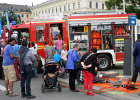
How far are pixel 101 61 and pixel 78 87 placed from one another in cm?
382

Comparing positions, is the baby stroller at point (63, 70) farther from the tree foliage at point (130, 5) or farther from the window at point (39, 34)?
the tree foliage at point (130, 5)

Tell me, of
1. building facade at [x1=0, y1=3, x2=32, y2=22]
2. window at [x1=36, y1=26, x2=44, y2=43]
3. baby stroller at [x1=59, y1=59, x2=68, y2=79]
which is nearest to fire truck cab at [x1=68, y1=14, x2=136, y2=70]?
window at [x1=36, y1=26, x2=44, y2=43]

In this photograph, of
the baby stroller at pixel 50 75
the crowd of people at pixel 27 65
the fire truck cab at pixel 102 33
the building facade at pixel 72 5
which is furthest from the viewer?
the building facade at pixel 72 5

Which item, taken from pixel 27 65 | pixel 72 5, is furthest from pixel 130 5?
pixel 72 5

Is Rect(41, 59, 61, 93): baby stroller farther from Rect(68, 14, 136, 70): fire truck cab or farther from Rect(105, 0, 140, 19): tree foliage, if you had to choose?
Rect(105, 0, 140, 19): tree foliage

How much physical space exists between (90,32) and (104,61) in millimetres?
1744

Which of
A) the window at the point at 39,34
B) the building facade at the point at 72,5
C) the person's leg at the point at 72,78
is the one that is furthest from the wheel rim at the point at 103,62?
the building facade at the point at 72,5

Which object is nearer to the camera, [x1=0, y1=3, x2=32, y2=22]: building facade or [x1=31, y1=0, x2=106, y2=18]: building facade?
[x1=31, y1=0, x2=106, y2=18]: building facade

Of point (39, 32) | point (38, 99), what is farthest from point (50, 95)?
point (39, 32)

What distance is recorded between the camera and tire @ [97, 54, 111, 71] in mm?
12047

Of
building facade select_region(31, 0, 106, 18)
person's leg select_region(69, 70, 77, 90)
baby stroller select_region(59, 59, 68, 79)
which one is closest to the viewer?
person's leg select_region(69, 70, 77, 90)

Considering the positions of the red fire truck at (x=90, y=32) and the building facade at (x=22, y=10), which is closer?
the red fire truck at (x=90, y=32)

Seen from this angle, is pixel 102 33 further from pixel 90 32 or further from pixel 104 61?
pixel 104 61

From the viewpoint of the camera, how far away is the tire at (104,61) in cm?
1205
